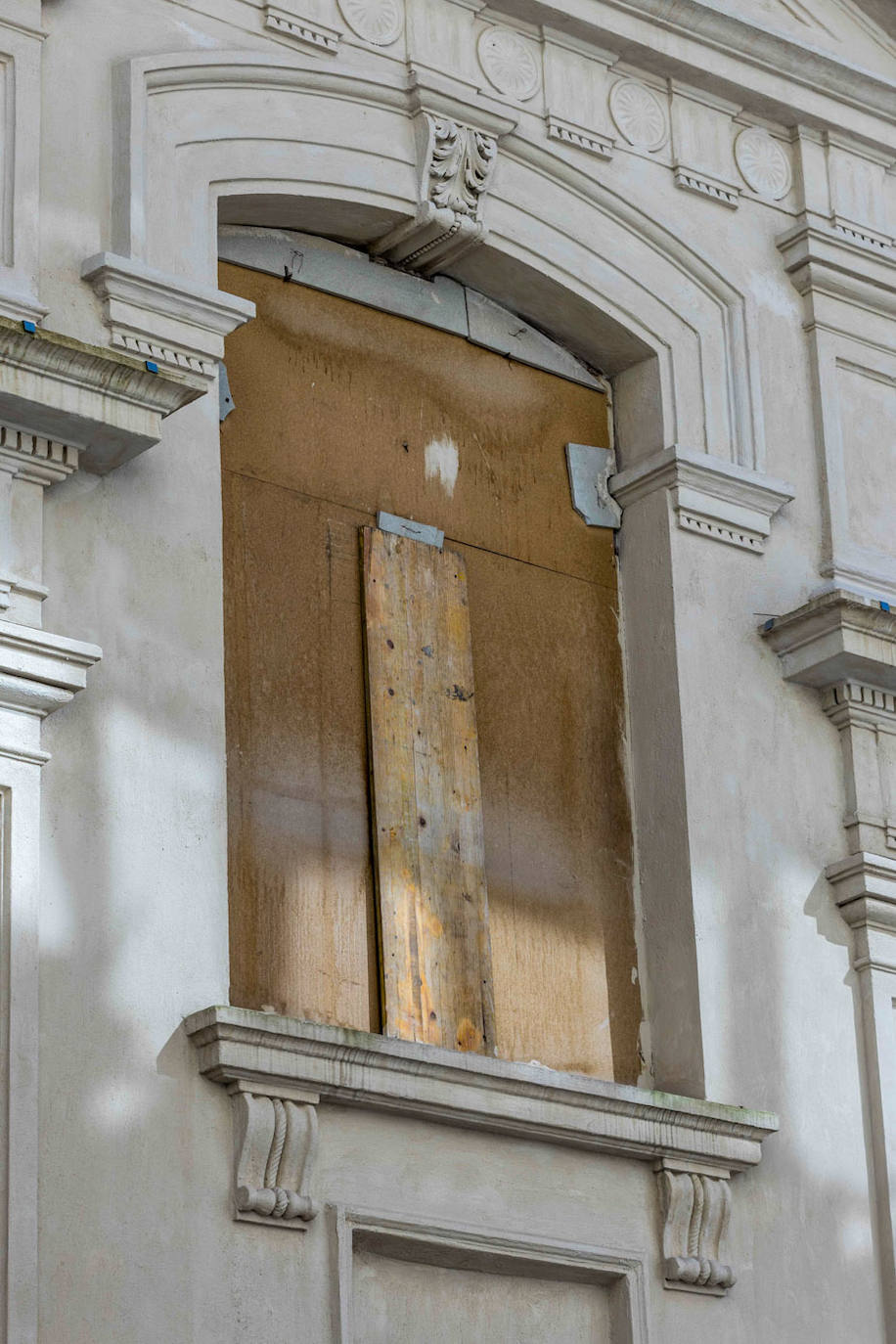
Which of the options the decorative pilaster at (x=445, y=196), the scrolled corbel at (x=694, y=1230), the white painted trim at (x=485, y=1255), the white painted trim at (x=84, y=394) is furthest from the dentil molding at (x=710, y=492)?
the white painted trim at (x=485, y=1255)

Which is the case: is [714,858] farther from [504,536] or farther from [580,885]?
[504,536]

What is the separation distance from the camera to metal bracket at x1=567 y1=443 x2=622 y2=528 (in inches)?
444

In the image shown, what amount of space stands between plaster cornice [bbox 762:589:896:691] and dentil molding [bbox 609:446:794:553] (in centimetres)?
42

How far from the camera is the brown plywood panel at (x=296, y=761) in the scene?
9.65m

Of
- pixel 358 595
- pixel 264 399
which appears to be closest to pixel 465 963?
pixel 358 595

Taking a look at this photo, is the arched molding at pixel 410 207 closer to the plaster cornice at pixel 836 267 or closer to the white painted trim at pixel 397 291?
the white painted trim at pixel 397 291

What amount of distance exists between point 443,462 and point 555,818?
57.7 inches

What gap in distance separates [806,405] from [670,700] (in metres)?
1.67

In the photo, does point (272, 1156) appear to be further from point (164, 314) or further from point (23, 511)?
point (164, 314)

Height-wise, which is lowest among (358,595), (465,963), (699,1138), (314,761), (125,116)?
(699,1138)

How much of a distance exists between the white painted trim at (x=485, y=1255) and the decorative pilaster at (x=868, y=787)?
4.08ft

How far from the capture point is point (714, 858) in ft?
34.9

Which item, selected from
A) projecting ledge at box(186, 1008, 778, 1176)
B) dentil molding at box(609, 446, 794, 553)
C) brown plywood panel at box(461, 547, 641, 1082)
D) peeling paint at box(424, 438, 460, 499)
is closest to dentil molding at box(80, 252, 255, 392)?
peeling paint at box(424, 438, 460, 499)

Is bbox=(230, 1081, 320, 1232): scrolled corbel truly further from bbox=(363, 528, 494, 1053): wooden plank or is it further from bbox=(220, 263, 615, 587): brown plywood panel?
bbox=(220, 263, 615, 587): brown plywood panel
